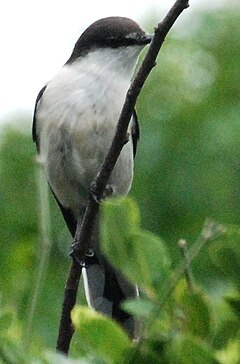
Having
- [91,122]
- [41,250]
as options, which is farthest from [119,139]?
[91,122]

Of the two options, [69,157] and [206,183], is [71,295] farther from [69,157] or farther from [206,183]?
[206,183]

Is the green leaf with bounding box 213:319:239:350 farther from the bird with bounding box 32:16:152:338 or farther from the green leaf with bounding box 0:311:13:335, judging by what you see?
the bird with bounding box 32:16:152:338

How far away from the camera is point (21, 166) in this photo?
6.25 metres

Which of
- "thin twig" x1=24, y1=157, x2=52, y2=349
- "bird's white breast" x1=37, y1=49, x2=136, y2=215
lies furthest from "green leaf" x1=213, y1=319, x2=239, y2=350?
"bird's white breast" x1=37, y1=49, x2=136, y2=215

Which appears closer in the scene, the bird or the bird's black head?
the bird

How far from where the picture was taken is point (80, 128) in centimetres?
412

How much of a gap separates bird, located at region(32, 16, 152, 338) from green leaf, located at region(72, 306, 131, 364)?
2577 millimetres

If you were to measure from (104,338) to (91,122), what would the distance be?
286 cm

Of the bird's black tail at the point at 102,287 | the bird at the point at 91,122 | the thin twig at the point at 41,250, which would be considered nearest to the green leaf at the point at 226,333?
the thin twig at the point at 41,250

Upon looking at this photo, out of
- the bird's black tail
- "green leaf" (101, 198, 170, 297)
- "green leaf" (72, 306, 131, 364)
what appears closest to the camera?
"green leaf" (72, 306, 131, 364)

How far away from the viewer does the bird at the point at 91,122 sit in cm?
414

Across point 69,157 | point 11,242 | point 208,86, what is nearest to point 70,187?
point 69,157

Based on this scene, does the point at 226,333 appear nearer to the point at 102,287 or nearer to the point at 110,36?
the point at 102,287

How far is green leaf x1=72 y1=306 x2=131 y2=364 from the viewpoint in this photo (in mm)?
1288
